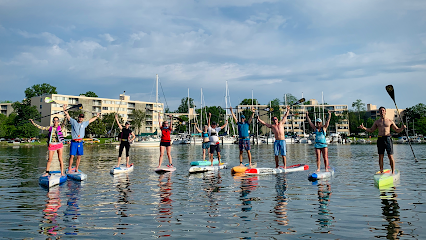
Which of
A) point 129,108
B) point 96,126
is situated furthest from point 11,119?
point 129,108

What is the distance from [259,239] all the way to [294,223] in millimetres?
1371

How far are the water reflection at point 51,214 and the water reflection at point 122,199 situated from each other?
1.26 m

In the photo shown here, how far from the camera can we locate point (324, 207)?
8797mm

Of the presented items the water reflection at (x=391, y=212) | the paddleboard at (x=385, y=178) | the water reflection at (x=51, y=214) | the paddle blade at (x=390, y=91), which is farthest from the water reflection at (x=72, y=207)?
the paddle blade at (x=390, y=91)

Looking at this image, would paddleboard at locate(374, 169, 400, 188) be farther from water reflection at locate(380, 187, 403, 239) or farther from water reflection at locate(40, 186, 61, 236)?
water reflection at locate(40, 186, 61, 236)

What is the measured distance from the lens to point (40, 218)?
25.3 ft

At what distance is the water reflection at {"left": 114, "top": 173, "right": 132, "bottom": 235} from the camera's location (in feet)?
24.0

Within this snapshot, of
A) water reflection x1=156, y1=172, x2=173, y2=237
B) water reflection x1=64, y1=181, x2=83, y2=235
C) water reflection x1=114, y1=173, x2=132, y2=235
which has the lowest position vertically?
water reflection x1=156, y1=172, x2=173, y2=237

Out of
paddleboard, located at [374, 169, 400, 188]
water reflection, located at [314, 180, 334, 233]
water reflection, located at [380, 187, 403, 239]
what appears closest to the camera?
water reflection, located at [380, 187, 403, 239]

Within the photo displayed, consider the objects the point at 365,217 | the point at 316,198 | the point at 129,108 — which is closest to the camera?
the point at 365,217

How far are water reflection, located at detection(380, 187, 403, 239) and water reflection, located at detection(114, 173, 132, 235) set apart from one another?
17.1ft

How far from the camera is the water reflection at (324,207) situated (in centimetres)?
706

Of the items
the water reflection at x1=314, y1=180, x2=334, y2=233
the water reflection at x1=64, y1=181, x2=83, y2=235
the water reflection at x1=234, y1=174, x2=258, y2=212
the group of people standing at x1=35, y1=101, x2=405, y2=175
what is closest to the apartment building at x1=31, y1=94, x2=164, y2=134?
the group of people standing at x1=35, y1=101, x2=405, y2=175

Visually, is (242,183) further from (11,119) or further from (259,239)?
(11,119)
